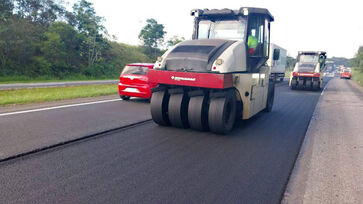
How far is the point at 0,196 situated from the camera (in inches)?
121

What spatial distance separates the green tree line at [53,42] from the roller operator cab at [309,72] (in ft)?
74.1

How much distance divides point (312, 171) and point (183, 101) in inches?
123

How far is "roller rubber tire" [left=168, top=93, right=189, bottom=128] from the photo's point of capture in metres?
6.42

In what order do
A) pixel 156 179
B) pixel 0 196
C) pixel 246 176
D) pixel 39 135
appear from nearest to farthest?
1. pixel 0 196
2. pixel 156 179
3. pixel 246 176
4. pixel 39 135

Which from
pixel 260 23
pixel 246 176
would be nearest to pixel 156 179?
pixel 246 176

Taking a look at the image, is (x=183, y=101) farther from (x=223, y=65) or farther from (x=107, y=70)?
(x=107, y=70)

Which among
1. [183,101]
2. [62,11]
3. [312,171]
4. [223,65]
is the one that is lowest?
[312,171]

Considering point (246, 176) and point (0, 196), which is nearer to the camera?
point (0, 196)

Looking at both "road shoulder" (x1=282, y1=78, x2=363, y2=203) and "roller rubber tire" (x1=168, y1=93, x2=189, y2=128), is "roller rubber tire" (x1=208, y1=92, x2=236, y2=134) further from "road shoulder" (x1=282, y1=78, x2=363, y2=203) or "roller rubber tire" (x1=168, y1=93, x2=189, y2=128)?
"road shoulder" (x1=282, y1=78, x2=363, y2=203)

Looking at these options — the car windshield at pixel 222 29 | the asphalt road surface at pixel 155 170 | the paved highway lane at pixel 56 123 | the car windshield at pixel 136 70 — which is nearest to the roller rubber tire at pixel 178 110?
the asphalt road surface at pixel 155 170

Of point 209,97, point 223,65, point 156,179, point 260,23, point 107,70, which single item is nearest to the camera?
point 156,179

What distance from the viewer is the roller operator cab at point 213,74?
5980 millimetres

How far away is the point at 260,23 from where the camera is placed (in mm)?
7680

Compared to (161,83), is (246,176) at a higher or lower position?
lower
